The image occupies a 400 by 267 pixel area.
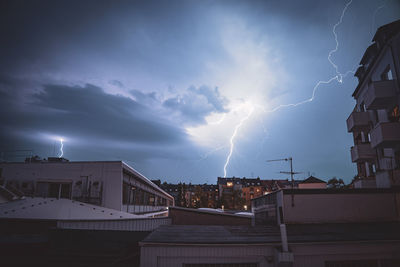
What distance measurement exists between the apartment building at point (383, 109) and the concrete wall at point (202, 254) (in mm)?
12890

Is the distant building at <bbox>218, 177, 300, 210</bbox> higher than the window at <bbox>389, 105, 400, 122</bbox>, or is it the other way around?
the window at <bbox>389, 105, 400, 122</bbox>

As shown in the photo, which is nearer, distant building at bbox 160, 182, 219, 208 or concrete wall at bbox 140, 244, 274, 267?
concrete wall at bbox 140, 244, 274, 267

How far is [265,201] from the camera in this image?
650 inches

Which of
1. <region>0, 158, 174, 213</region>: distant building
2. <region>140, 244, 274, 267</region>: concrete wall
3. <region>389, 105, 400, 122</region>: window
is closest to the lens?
<region>140, 244, 274, 267</region>: concrete wall

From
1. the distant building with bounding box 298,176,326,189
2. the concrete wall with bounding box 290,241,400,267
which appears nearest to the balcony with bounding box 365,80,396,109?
the concrete wall with bounding box 290,241,400,267

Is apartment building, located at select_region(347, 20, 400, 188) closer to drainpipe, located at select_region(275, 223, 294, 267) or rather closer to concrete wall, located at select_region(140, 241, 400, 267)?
concrete wall, located at select_region(140, 241, 400, 267)

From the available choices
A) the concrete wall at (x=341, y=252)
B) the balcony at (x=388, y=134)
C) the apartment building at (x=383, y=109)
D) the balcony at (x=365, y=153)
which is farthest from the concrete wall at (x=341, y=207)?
the balcony at (x=365, y=153)

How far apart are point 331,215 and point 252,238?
7.01m

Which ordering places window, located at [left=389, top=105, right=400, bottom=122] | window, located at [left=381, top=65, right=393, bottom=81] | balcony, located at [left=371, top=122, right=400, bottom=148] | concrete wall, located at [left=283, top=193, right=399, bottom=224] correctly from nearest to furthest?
concrete wall, located at [left=283, top=193, right=399, bottom=224]
balcony, located at [left=371, top=122, right=400, bottom=148]
window, located at [left=389, top=105, right=400, bottom=122]
window, located at [left=381, top=65, right=393, bottom=81]

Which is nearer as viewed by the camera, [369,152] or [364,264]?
[364,264]

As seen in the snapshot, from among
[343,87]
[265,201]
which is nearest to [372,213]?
[265,201]

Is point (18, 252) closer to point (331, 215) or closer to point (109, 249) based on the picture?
point (109, 249)

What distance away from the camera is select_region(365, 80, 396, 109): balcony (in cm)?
1655

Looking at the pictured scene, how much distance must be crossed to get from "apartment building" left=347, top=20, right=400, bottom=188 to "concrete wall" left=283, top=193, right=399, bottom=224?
9.66 feet
